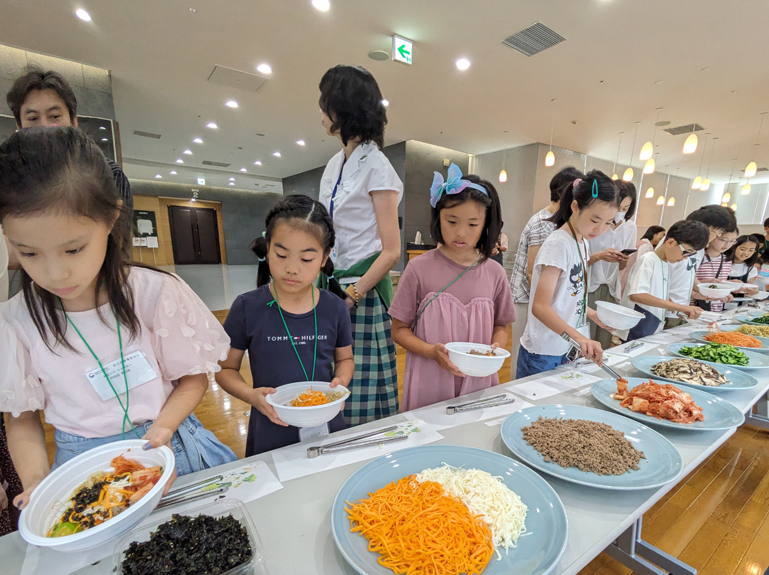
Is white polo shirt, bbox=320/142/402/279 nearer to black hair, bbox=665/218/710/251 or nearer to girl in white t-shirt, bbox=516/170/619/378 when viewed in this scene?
girl in white t-shirt, bbox=516/170/619/378

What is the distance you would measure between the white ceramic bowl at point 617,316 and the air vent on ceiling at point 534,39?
11.5 ft

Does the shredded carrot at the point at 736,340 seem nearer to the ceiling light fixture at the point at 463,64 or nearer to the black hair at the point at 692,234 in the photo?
the black hair at the point at 692,234

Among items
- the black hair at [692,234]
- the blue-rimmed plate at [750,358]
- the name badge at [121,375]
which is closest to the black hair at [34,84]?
the name badge at [121,375]

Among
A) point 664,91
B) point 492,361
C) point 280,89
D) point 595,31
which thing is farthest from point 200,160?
point 492,361

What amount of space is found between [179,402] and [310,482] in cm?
38

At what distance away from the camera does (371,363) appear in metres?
1.42

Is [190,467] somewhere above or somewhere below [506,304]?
below

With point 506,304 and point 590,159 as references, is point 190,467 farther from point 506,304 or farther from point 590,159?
point 590,159

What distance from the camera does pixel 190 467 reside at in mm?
873

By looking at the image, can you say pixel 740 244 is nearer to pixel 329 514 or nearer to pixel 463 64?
pixel 463 64

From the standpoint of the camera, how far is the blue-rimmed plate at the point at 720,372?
1.23m

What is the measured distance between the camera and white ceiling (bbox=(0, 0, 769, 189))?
330 centimetres

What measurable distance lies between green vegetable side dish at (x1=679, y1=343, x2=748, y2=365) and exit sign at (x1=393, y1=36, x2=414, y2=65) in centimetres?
392

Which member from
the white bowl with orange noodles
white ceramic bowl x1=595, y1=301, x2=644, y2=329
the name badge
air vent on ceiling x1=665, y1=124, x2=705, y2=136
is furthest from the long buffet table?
air vent on ceiling x1=665, y1=124, x2=705, y2=136
